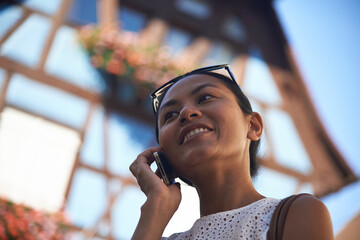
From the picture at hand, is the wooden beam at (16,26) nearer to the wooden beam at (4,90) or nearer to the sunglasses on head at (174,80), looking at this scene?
the wooden beam at (4,90)

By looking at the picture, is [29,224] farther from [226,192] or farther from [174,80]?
[226,192]

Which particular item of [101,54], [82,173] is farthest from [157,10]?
[82,173]

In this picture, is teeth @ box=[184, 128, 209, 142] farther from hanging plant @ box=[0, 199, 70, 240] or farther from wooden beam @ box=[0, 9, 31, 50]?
wooden beam @ box=[0, 9, 31, 50]

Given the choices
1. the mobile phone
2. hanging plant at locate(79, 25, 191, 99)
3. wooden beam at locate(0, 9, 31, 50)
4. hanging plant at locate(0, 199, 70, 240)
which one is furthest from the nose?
wooden beam at locate(0, 9, 31, 50)

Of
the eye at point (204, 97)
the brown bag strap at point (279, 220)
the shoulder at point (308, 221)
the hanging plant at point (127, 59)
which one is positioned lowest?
the hanging plant at point (127, 59)

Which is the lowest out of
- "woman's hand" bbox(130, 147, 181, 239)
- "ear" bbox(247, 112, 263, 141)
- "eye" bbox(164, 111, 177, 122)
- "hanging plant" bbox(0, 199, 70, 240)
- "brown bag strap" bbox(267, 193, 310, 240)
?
"hanging plant" bbox(0, 199, 70, 240)

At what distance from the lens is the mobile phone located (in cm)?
100

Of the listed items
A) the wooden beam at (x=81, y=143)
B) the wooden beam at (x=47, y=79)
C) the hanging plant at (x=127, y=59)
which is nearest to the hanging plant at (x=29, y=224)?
the wooden beam at (x=81, y=143)

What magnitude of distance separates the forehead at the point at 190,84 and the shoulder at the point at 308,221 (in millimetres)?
441

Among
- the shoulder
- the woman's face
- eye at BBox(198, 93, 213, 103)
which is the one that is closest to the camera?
the shoulder

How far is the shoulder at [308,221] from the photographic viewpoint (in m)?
0.70

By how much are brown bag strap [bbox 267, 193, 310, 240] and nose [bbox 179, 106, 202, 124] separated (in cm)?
31

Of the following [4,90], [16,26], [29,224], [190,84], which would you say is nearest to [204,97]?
[190,84]

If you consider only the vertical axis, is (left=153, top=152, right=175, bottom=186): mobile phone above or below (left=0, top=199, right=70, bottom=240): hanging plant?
above
